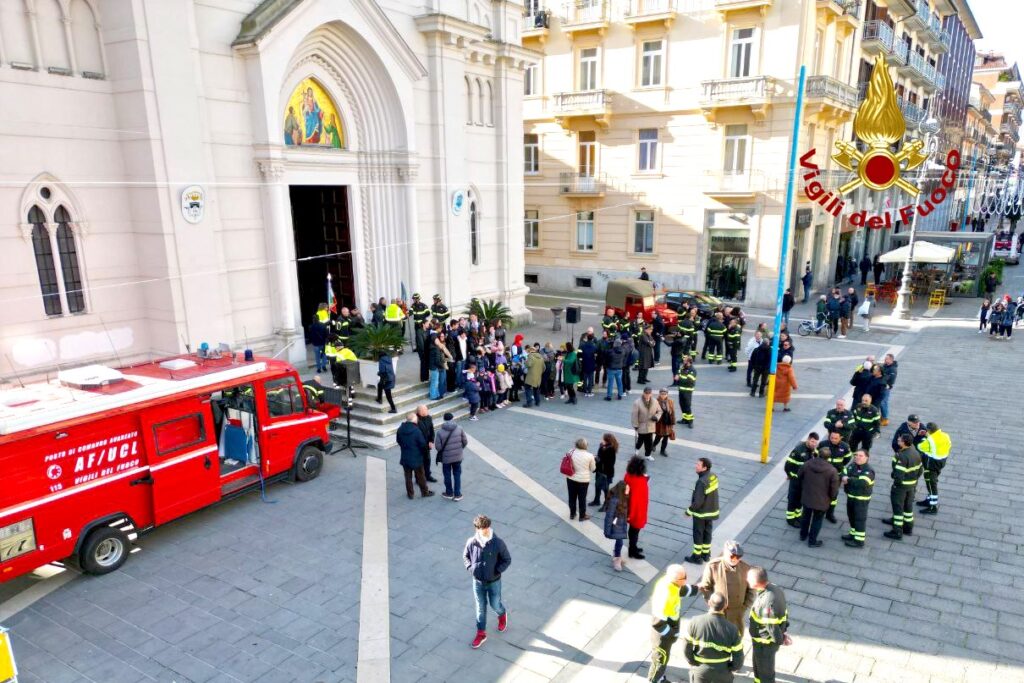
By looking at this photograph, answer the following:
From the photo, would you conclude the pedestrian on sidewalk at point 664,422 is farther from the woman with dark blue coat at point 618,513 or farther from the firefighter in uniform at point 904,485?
the firefighter in uniform at point 904,485

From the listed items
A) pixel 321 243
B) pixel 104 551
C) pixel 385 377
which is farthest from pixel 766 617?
pixel 321 243

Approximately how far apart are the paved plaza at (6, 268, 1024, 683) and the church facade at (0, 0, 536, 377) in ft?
17.1

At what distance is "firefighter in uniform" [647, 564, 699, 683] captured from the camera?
673 cm

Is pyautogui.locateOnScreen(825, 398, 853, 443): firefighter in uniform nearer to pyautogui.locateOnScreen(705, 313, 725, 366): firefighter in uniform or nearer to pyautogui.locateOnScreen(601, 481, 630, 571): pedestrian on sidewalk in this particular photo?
pyautogui.locateOnScreen(601, 481, 630, 571): pedestrian on sidewalk

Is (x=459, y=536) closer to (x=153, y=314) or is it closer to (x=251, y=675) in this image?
(x=251, y=675)

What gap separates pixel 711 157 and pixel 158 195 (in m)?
21.8

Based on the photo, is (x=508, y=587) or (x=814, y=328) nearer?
(x=508, y=587)

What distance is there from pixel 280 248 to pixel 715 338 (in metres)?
12.4

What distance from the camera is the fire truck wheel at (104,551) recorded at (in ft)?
29.0

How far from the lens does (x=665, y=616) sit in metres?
6.77

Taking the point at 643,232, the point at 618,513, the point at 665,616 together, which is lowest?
the point at 665,616

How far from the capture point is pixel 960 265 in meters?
31.8

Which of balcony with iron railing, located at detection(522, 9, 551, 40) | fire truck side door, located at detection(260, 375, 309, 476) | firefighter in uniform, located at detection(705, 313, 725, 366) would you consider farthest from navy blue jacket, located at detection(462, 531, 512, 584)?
balcony with iron railing, located at detection(522, 9, 551, 40)

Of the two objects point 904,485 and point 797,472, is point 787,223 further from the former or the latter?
point 904,485
